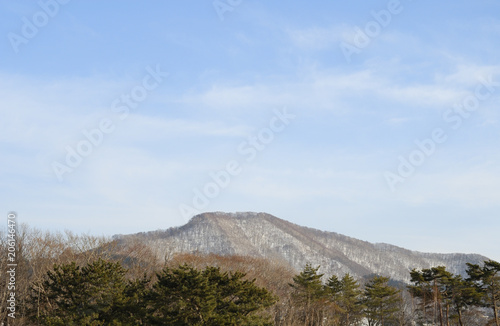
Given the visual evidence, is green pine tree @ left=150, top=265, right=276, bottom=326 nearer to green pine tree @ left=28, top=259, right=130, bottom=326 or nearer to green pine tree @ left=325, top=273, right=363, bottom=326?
green pine tree @ left=28, top=259, right=130, bottom=326

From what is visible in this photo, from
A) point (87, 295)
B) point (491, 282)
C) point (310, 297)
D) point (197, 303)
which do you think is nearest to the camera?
point (197, 303)

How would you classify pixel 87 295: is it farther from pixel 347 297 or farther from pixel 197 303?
pixel 347 297

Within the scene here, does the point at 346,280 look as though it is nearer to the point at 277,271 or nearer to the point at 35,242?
the point at 277,271

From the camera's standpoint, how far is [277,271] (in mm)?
76125

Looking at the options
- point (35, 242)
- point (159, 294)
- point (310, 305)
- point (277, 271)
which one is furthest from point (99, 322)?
point (277, 271)

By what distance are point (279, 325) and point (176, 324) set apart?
2365 centimetres

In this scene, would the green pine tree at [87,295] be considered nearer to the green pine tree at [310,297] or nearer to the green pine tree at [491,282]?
the green pine tree at [310,297]

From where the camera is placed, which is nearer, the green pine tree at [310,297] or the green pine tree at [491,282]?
the green pine tree at [491,282]

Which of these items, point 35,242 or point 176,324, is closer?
point 176,324

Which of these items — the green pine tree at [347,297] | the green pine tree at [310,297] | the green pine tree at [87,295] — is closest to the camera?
the green pine tree at [87,295]

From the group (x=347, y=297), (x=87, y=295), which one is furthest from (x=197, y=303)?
(x=347, y=297)

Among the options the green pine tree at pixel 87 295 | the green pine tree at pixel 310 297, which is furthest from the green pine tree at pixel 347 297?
the green pine tree at pixel 87 295

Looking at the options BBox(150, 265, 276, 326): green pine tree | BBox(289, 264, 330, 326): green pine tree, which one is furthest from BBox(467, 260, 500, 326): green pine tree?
BBox(150, 265, 276, 326): green pine tree

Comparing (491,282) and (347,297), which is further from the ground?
(491,282)
